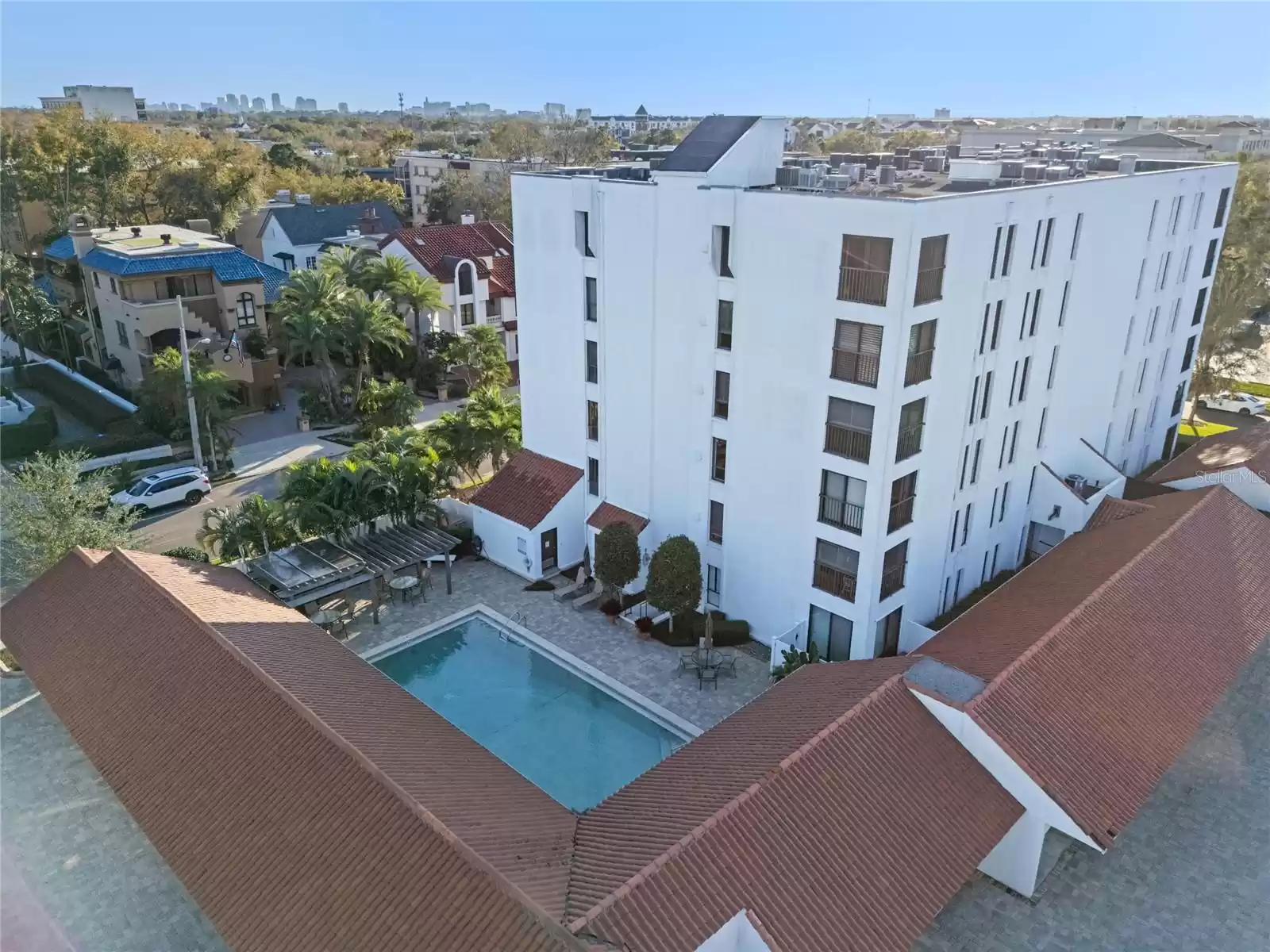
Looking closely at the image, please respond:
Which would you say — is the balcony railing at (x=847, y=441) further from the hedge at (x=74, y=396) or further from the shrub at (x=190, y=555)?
the hedge at (x=74, y=396)

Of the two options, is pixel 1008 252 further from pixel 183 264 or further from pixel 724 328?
pixel 183 264

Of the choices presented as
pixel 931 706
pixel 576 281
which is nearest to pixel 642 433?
pixel 576 281

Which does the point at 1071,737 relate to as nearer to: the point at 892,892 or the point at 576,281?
the point at 892,892

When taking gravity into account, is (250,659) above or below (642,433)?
below

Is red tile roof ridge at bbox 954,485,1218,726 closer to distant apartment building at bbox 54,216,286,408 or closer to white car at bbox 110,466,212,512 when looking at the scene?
white car at bbox 110,466,212,512

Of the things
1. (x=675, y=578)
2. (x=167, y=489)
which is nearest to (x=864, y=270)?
(x=675, y=578)

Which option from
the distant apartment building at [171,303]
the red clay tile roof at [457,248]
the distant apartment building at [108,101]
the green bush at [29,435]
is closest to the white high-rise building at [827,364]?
the distant apartment building at [171,303]
